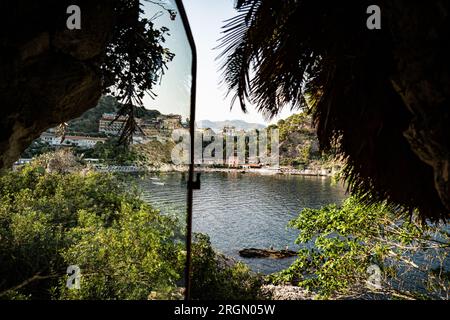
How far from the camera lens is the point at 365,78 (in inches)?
48.0

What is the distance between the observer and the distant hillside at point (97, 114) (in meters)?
2.03

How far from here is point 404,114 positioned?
126cm


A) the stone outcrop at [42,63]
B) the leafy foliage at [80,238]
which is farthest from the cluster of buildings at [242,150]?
the stone outcrop at [42,63]

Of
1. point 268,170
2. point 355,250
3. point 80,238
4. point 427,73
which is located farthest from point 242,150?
point 427,73

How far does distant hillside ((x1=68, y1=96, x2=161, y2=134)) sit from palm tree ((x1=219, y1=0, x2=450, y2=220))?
62 cm

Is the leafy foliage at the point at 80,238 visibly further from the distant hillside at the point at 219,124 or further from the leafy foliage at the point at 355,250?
the leafy foliage at the point at 355,250

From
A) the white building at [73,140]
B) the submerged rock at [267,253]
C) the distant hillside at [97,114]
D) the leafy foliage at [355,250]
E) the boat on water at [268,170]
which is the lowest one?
the submerged rock at [267,253]

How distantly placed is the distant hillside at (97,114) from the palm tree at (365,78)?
24.6 inches

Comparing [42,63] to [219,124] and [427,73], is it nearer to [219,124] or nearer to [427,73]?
[427,73]

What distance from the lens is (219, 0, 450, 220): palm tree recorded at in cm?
99

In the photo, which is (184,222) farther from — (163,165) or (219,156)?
(219,156)

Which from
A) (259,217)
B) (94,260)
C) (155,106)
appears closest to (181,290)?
(155,106)

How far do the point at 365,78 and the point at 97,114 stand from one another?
1.86 meters

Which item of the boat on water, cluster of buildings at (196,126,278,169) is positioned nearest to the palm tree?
cluster of buildings at (196,126,278,169)
